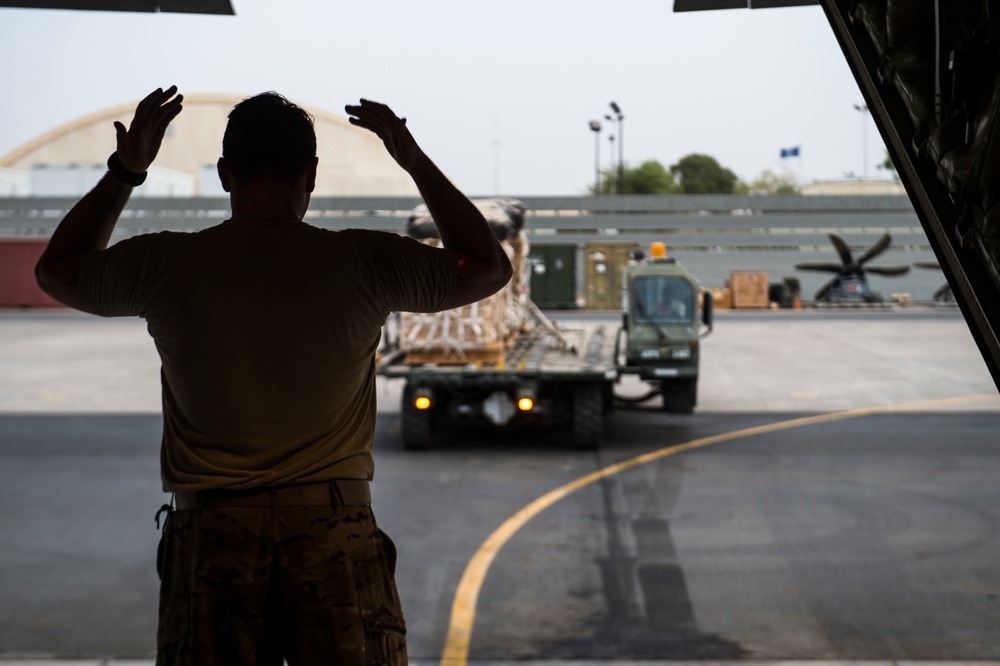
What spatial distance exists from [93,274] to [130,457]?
12.0m

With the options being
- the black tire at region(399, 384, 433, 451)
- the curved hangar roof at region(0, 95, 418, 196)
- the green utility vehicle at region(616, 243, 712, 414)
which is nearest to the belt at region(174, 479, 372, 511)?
the black tire at region(399, 384, 433, 451)

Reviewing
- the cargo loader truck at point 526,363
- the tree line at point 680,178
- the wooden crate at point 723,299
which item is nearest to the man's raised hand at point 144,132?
the cargo loader truck at point 526,363

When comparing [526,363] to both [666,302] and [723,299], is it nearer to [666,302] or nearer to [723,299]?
[666,302]

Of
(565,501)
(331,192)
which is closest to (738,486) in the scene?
(565,501)

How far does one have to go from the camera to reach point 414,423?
13.6 meters

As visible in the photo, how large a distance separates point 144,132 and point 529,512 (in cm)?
817

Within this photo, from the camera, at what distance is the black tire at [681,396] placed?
15898 millimetres

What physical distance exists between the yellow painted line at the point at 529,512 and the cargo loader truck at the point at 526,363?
3.37ft

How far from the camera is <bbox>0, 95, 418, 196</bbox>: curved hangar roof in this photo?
266 ft

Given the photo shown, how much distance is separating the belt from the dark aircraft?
146 ft

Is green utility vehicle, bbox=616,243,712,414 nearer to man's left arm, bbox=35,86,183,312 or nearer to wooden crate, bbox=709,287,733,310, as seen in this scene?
man's left arm, bbox=35,86,183,312

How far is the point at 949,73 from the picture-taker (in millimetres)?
2275

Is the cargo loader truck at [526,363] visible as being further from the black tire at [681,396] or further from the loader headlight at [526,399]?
the black tire at [681,396]

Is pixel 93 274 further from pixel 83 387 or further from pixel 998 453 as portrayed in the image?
pixel 83 387
